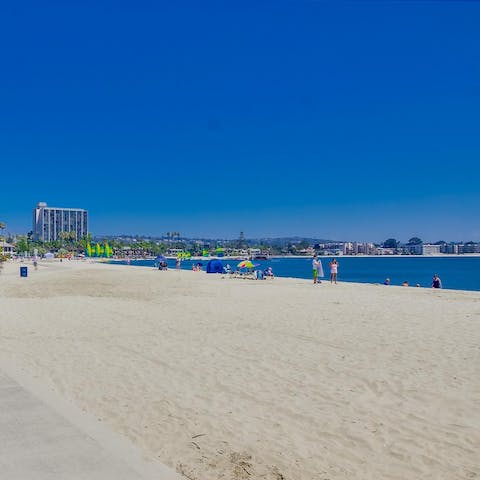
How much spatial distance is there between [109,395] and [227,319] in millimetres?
8005

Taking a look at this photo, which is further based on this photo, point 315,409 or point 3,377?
point 3,377

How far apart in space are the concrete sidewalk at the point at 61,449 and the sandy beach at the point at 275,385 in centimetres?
31

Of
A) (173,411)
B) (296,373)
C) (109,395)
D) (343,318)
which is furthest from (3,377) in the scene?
(343,318)

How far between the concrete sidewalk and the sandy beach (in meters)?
0.31

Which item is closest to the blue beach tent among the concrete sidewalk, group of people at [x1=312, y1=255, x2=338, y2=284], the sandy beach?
group of people at [x1=312, y1=255, x2=338, y2=284]

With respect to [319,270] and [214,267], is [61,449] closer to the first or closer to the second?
[319,270]

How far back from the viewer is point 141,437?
5.44 metres

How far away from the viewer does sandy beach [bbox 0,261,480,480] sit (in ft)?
16.4

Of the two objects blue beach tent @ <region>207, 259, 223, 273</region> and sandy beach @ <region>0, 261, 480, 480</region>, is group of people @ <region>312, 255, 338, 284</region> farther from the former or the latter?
sandy beach @ <region>0, 261, 480, 480</region>

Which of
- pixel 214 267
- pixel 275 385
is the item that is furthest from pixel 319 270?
pixel 275 385

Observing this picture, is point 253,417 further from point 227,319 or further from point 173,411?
point 227,319

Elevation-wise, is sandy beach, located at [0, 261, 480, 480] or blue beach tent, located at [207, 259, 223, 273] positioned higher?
Answer: blue beach tent, located at [207, 259, 223, 273]

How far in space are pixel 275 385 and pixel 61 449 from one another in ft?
11.8

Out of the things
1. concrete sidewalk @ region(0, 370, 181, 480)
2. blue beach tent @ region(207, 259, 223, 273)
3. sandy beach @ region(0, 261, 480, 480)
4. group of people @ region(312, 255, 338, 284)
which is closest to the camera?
concrete sidewalk @ region(0, 370, 181, 480)
